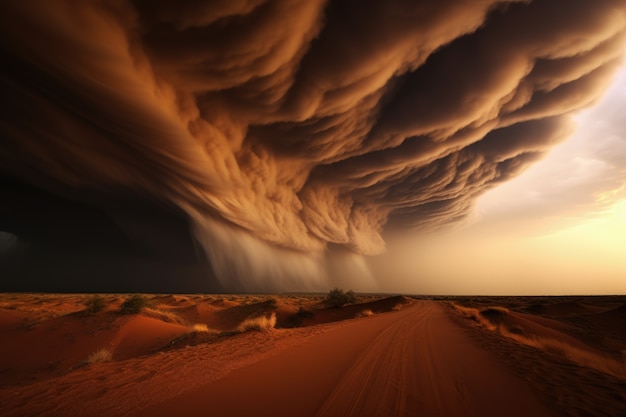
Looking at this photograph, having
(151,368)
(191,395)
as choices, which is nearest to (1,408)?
(151,368)

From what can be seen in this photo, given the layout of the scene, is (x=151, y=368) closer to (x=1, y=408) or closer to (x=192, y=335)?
(x=1, y=408)

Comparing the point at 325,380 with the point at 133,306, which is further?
the point at 133,306

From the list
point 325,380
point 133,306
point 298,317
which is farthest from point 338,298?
point 325,380

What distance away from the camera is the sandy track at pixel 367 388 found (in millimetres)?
3717

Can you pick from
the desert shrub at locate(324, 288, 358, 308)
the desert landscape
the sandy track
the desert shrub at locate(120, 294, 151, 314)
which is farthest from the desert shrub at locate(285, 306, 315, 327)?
the sandy track

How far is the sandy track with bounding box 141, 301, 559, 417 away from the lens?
146 inches

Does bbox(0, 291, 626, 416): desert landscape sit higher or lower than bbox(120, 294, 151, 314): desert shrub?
lower

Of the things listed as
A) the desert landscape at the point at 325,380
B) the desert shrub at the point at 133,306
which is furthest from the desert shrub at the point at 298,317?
the desert landscape at the point at 325,380

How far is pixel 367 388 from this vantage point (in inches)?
177

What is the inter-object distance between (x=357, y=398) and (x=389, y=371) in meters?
1.62

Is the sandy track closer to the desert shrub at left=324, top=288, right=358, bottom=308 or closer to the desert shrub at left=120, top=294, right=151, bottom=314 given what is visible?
the desert shrub at left=120, top=294, right=151, bottom=314

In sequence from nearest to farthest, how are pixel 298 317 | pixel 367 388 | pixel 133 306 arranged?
pixel 367 388 < pixel 133 306 < pixel 298 317

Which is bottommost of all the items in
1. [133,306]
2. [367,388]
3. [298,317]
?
[367,388]

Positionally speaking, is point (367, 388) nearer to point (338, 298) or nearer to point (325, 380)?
point (325, 380)
